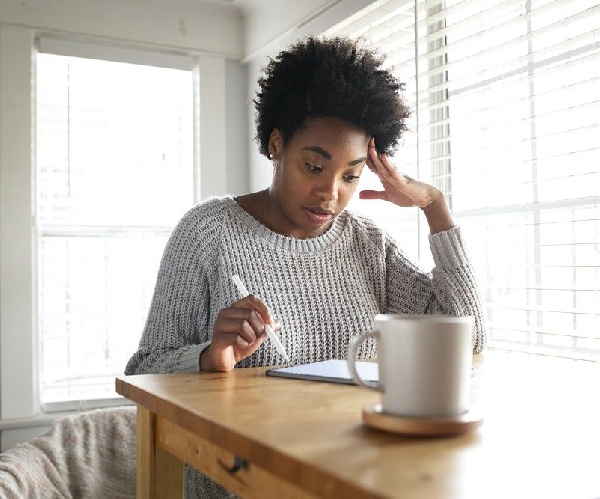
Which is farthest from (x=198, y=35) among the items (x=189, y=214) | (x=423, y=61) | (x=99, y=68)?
(x=189, y=214)

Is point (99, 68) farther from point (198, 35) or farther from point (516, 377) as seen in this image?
point (516, 377)

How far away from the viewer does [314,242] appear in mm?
1529

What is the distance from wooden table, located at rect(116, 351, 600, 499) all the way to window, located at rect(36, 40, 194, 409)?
1.96 meters

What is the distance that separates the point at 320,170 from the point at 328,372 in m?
0.51

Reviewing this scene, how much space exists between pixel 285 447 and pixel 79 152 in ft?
8.41

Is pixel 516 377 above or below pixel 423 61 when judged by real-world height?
below

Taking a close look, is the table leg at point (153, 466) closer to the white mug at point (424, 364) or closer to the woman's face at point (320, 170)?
the white mug at point (424, 364)

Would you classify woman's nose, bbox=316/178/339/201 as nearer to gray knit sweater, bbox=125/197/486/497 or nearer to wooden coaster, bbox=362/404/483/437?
gray knit sweater, bbox=125/197/486/497

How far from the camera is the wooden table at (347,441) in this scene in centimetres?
57

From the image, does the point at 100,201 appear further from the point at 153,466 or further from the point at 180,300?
the point at 153,466

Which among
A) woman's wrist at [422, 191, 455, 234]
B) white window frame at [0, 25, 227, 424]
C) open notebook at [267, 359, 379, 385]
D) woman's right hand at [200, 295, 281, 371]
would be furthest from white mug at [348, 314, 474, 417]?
white window frame at [0, 25, 227, 424]

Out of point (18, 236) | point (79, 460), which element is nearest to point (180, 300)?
point (79, 460)

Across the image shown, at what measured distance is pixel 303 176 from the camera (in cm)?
146

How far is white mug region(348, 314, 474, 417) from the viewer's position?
0.70 meters
